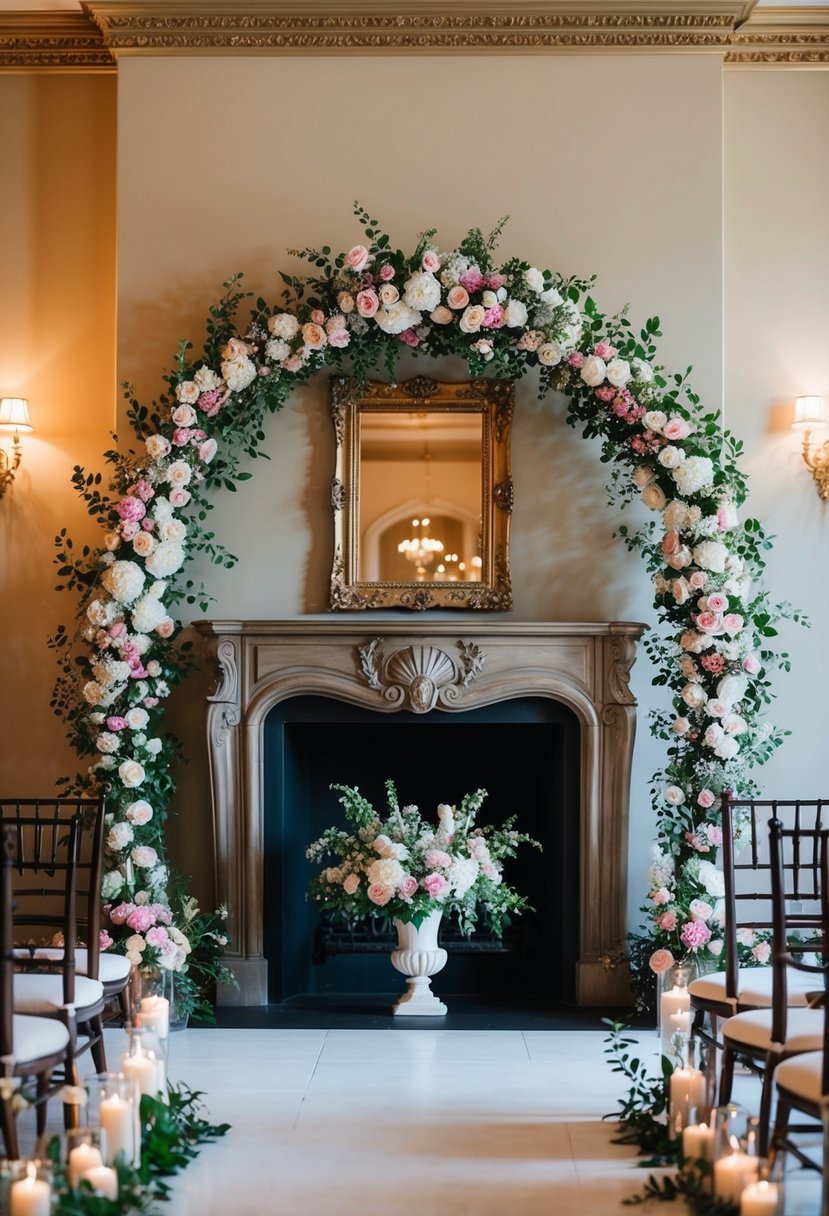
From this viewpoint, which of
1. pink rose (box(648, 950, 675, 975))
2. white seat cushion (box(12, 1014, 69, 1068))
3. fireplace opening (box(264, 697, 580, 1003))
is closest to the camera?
white seat cushion (box(12, 1014, 69, 1068))

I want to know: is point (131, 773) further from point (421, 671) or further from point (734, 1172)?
point (734, 1172)

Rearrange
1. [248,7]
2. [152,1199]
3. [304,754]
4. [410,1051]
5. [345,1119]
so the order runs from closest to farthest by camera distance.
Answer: [152,1199] < [345,1119] < [410,1051] < [248,7] < [304,754]

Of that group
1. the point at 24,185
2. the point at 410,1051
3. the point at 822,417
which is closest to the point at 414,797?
the point at 410,1051

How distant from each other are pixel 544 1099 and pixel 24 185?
4570 millimetres

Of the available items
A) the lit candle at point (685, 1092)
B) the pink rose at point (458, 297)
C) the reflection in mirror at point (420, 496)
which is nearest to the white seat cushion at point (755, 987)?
the lit candle at point (685, 1092)

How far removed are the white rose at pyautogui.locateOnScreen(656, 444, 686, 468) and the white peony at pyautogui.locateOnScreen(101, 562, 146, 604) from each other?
7.20ft

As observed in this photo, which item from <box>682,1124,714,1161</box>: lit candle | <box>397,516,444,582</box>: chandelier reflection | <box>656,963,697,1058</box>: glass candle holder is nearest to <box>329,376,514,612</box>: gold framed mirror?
<box>397,516,444,582</box>: chandelier reflection

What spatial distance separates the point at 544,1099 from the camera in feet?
14.1

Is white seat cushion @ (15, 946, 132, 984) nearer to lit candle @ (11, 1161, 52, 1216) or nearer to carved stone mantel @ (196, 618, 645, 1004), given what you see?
carved stone mantel @ (196, 618, 645, 1004)

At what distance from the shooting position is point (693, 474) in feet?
17.2

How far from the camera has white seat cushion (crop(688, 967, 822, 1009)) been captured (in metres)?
3.86

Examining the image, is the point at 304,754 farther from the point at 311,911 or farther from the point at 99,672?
the point at 99,672

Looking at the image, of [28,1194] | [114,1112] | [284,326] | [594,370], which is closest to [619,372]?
[594,370]

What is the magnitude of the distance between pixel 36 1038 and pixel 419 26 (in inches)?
176
